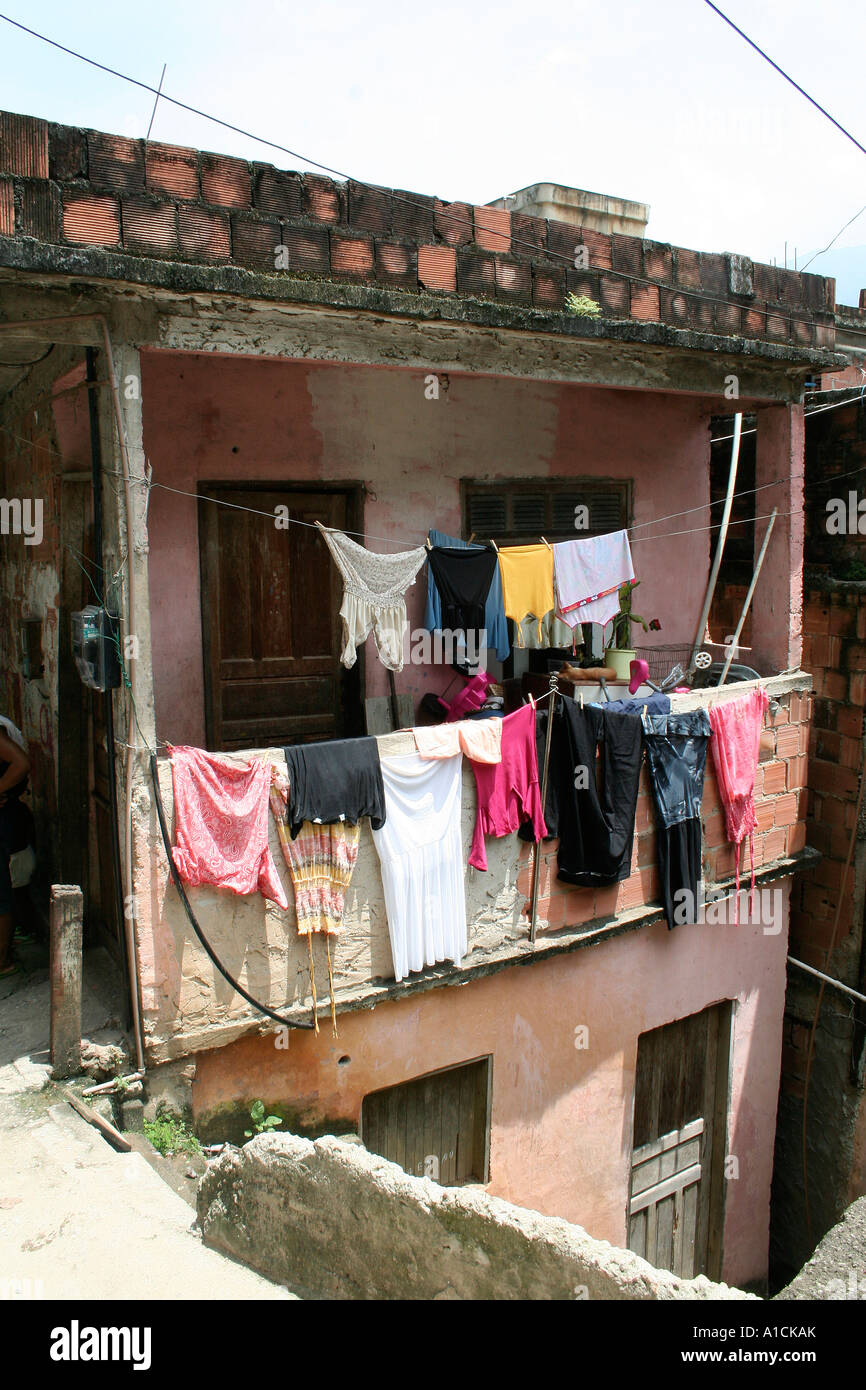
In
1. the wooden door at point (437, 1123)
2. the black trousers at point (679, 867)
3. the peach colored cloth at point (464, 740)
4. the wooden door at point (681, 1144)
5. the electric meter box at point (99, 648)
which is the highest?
the electric meter box at point (99, 648)

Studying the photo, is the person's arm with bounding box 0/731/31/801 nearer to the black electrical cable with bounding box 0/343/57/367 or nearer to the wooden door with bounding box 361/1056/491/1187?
the black electrical cable with bounding box 0/343/57/367

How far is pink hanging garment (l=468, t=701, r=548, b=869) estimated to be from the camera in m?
6.46

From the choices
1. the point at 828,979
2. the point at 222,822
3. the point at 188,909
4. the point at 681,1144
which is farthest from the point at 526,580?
the point at 681,1144

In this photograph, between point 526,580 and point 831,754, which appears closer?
point 526,580

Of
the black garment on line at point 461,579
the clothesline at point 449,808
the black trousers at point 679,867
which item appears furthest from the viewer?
the black trousers at point 679,867

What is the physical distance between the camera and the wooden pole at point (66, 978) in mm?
5289

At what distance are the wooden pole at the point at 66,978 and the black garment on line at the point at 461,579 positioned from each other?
318 cm

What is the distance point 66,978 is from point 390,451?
14.3 ft

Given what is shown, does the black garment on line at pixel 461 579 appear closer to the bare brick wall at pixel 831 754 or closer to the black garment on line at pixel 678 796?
the black garment on line at pixel 678 796

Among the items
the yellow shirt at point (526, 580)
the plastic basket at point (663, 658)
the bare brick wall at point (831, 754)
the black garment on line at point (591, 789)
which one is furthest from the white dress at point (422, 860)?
the bare brick wall at point (831, 754)

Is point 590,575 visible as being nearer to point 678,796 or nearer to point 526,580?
point 526,580

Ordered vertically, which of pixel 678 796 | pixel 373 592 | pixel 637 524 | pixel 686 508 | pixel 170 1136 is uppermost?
pixel 686 508

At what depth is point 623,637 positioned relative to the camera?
8664 mm
